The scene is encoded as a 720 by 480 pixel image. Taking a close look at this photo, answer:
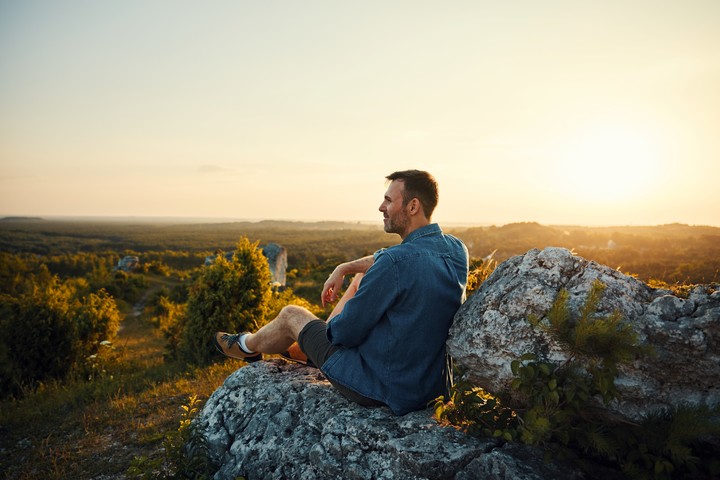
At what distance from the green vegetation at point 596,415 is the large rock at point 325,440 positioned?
0.21 metres

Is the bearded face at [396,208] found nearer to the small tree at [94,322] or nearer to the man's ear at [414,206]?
the man's ear at [414,206]

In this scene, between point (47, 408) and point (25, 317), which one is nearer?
point (47, 408)

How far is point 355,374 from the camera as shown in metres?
3.75

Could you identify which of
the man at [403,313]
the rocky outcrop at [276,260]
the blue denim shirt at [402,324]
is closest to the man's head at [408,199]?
the man at [403,313]

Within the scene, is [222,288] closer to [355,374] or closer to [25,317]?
[25,317]

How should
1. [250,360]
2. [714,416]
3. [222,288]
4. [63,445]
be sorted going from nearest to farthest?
[714,416] < [250,360] < [63,445] < [222,288]

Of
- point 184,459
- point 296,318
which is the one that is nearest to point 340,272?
point 296,318

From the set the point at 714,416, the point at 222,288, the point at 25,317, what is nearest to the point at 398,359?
the point at 714,416

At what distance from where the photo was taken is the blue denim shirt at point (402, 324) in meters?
3.49

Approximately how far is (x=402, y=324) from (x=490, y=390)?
89 centimetres

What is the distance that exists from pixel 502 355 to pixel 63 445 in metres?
6.27

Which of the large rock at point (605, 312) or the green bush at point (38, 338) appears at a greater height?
the large rock at point (605, 312)

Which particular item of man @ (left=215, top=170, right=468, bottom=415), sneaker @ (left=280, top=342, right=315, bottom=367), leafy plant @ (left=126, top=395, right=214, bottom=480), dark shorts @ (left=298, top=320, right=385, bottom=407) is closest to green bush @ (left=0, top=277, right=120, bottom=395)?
leafy plant @ (left=126, top=395, right=214, bottom=480)

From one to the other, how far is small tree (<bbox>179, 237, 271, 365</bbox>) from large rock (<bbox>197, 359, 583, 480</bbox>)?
4.66 m
